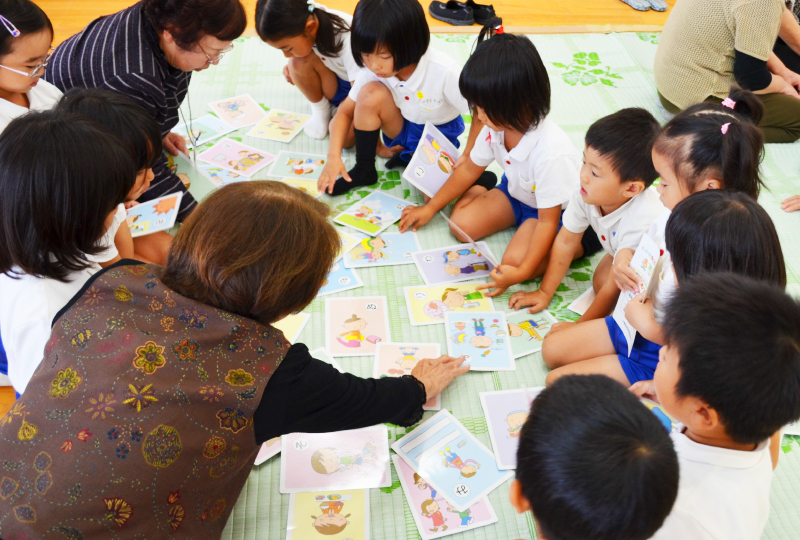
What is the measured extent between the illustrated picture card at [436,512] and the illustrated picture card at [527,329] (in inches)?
18.9

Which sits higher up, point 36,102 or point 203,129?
point 36,102

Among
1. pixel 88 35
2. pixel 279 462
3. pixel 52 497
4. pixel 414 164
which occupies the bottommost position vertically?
pixel 279 462

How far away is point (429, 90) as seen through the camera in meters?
2.19

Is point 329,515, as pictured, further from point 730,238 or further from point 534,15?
point 534,15

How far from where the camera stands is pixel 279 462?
1527 mm

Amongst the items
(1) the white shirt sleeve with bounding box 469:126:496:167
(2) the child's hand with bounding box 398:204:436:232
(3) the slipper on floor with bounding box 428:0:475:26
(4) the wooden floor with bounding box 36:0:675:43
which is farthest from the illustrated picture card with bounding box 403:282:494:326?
(3) the slipper on floor with bounding box 428:0:475:26

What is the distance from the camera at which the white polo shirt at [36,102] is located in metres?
1.69

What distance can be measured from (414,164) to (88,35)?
3.62 ft

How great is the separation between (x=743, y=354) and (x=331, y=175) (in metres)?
1.62

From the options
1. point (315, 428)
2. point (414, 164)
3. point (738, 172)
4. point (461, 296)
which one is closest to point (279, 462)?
point (315, 428)

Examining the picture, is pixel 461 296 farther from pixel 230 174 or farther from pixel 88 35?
pixel 88 35

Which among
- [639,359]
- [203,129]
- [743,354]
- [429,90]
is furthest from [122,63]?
[743,354]

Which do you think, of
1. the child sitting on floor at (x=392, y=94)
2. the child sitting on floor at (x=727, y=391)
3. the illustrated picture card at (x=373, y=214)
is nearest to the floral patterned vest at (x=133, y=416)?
the child sitting on floor at (x=727, y=391)

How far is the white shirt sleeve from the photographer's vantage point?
2010mm
